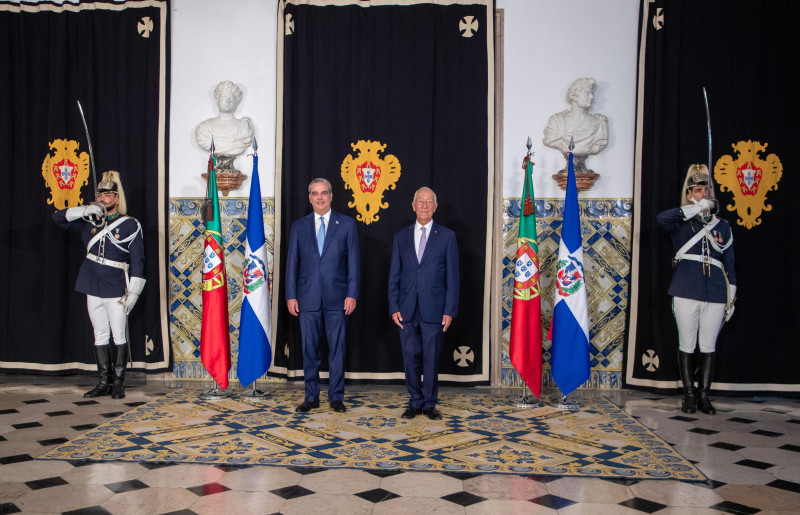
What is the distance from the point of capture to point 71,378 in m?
6.29

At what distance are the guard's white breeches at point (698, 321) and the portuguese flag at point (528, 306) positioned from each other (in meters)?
1.04

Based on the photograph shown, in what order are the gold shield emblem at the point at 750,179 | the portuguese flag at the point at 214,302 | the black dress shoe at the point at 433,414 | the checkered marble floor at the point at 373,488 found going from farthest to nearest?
the gold shield emblem at the point at 750,179
the portuguese flag at the point at 214,302
the black dress shoe at the point at 433,414
the checkered marble floor at the point at 373,488

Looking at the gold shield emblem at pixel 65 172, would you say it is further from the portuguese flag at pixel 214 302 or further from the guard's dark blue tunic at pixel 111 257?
the portuguese flag at pixel 214 302

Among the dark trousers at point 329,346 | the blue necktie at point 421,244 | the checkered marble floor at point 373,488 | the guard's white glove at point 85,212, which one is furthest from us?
the guard's white glove at point 85,212

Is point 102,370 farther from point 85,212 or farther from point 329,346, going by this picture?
point 329,346

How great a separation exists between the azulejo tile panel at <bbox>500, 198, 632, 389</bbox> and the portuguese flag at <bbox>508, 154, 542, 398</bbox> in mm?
567

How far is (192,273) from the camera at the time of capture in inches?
239

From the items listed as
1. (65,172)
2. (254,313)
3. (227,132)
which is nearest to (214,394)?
(254,313)

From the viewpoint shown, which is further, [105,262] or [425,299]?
[105,262]

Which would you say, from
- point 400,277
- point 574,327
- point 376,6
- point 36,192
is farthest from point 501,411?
point 36,192

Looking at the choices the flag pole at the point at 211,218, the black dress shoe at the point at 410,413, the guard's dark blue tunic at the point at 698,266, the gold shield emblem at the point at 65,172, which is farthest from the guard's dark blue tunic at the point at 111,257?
the guard's dark blue tunic at the point at 698,266

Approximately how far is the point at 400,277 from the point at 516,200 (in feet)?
5.00

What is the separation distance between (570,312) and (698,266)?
38.6 inches

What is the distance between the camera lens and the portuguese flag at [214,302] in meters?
5.45
